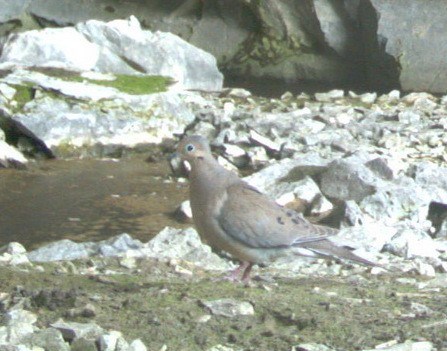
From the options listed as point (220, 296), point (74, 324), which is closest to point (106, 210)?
point (220, 296)

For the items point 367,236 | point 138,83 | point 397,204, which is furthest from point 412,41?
point 367,236

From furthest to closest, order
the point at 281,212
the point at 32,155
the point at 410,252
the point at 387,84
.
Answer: the point at 387,84, the point at 32,155, the point at 410,252, the point at 281,212

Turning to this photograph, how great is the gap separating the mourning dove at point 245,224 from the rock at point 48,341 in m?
1.23

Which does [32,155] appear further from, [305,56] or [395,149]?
[305,56]

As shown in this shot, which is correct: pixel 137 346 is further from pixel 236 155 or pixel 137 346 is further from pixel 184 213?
pixel 236 155

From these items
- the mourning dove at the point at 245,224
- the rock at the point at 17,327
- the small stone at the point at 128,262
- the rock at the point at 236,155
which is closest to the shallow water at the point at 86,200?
Result: the rock at the point at 236,155

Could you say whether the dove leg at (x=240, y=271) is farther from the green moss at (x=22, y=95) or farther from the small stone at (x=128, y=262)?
the green moss at (x=22, y=95)

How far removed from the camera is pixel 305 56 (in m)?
11.2

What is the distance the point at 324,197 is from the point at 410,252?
4.22 feet

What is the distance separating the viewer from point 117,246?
222 inches

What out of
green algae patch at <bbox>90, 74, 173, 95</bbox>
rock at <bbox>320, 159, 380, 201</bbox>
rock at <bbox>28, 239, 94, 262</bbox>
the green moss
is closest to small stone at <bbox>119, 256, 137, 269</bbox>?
rock at <bbox>28, 239, 94, 262</bbox>

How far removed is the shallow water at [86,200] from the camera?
6.54 meters

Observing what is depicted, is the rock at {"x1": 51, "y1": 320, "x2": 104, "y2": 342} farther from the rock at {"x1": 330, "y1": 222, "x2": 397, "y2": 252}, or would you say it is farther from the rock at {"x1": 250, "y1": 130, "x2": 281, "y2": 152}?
the rock at {"x1": 250, "y1": 130, "x2": 281, "y2": 152}

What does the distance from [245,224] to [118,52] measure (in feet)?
18.4
